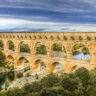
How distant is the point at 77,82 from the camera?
14.0 meters

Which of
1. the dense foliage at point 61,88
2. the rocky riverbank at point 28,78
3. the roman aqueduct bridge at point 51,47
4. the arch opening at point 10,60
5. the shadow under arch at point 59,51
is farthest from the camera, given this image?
the shadow under arch at point 59,51

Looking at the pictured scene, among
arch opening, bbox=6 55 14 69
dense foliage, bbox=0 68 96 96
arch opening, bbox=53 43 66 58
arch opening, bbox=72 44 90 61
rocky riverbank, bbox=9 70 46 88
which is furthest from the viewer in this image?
arch opening, bbox=72 44 90 61

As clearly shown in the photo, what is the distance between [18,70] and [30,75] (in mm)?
5233

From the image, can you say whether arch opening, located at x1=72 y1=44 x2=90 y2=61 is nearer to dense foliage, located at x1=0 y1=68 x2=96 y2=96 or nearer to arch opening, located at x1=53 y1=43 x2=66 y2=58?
arch opening, located at x1=53 y1=43 x2=66 y2=58

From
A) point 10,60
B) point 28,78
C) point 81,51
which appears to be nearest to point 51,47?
point 28,78

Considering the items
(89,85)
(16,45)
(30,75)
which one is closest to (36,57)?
(30,75)

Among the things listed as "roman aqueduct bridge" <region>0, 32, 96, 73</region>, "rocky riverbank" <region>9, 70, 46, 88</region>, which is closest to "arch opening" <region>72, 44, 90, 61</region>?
"roman aqueduct bridge" <region>0, 32, 96, 73</region>

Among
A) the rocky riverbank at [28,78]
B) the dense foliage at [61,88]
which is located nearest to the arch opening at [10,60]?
the rocky riverbank at [28,78]

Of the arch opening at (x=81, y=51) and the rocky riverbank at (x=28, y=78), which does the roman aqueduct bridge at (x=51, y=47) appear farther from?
the arch opening at (x=81, y=51)

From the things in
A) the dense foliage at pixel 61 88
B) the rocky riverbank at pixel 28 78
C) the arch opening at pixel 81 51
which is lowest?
the rocky riverbank at pixel 28 78

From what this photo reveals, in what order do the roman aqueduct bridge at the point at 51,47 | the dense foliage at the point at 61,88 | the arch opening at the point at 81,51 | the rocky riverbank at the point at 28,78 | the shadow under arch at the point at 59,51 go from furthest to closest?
the arch opening at the point at 81,51, the shadow under arch at the point at 59,51, the rocky riverbank at the point at 28,78, the roman aqueduct bridge at the point at 51,47, the dense foliage at the point at 61,88

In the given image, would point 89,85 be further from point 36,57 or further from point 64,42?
point 36,57

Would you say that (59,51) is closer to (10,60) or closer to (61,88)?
(10,60)

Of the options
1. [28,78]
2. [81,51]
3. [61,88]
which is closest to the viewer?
[61,88]
